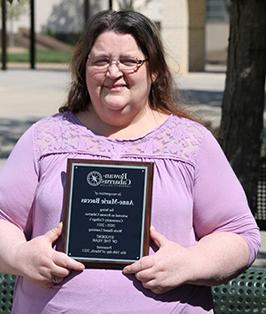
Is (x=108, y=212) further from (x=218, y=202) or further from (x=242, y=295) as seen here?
(x=242, y=295)

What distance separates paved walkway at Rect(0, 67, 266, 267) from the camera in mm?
14109

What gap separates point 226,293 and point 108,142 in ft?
3.92

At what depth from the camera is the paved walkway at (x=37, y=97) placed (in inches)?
555

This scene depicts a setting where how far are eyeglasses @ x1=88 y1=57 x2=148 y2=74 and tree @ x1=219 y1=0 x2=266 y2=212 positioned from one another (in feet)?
13.8

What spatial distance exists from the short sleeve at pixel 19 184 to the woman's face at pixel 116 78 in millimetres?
255

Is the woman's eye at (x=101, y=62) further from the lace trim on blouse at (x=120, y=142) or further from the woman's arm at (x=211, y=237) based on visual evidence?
the woman's arm at (x=211, y=237)

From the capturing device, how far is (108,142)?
294 cm

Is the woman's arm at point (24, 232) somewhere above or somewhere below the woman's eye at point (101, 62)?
below

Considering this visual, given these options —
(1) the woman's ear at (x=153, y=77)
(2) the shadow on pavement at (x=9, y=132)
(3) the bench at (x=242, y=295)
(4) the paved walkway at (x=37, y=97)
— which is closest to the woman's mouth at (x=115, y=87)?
(1) the woman's ear at (x=153, y=77)

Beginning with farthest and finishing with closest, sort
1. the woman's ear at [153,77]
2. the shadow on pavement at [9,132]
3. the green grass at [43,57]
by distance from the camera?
the green grass at [43,57] < the shadow on pavement at [9,132] < the woman's ear at [153,77]

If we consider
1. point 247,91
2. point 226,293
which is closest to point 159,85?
point 226,293

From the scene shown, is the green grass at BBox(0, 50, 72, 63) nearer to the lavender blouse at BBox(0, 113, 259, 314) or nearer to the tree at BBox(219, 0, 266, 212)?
the tree at BBox(219, 0, 266, 212)

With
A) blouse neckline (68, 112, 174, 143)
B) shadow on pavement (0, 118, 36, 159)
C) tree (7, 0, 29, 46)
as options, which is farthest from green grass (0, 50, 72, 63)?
blouse neckline (68, 112, 174, 143)

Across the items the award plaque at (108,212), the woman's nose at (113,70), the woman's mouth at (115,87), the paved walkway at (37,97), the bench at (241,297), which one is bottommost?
the paved walkway at (37,97)
